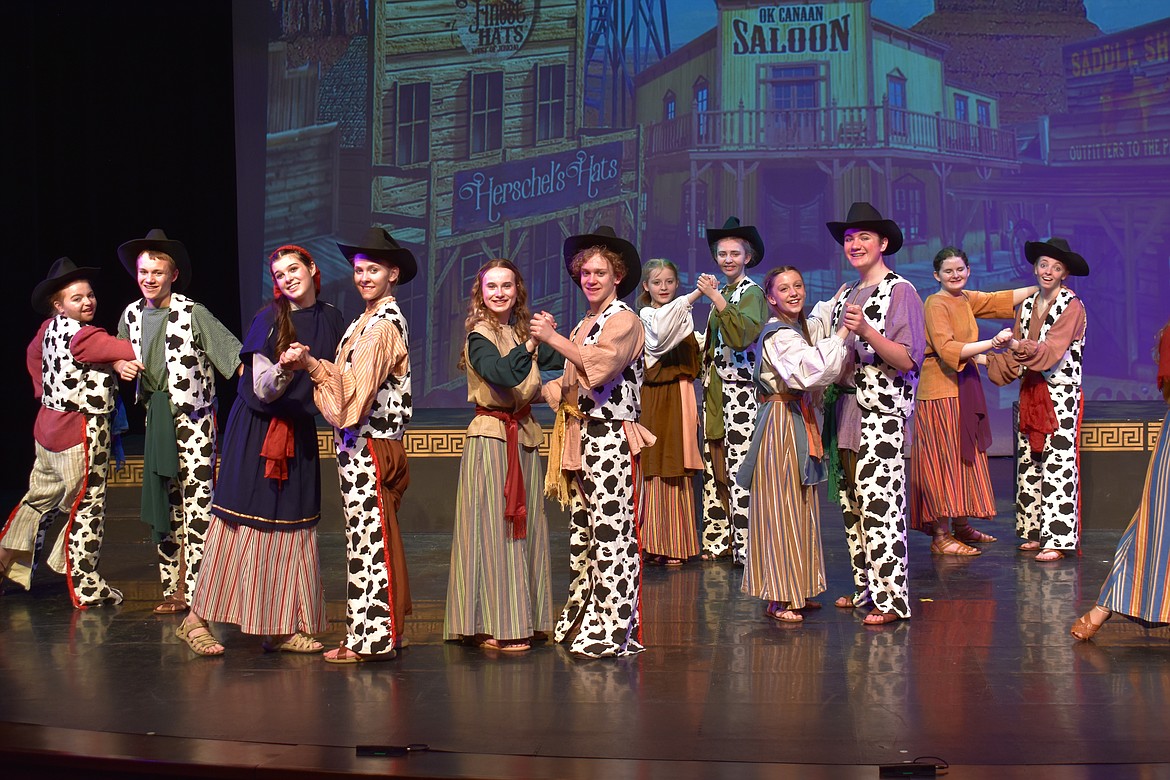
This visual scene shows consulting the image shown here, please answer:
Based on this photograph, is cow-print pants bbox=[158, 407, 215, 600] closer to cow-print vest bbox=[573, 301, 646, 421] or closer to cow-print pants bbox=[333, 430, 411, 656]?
cow-print pants bbox=[333, 430, 411, 656]

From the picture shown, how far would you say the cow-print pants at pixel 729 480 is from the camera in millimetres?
6164

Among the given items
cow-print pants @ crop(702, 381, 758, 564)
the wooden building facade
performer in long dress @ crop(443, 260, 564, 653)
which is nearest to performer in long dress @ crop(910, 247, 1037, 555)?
cow-print pants @ crop(702, 381, 758, 564)

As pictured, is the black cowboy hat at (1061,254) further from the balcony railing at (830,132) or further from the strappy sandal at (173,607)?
the strappy sandal at (173,607)

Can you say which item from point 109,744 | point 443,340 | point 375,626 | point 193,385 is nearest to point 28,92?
point 443,340

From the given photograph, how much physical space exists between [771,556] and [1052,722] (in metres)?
1.53

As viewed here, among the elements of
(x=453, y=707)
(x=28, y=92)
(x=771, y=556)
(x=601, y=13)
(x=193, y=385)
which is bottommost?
(x=453, y=707)

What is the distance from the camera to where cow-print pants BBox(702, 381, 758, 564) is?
6164 millimetres

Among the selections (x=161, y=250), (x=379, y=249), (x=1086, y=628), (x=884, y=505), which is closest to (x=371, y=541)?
(x=379, y=249)

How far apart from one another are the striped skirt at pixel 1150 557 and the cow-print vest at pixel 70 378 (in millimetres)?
Result: 4190

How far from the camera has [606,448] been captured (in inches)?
181

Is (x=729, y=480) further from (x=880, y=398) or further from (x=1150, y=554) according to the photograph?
(x=1150, y=554)

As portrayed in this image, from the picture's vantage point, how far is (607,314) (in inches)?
180

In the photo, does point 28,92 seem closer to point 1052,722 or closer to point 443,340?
point 443,340

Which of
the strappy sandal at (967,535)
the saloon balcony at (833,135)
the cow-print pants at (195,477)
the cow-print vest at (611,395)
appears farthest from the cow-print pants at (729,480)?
the saloon balcony at (833,135)
